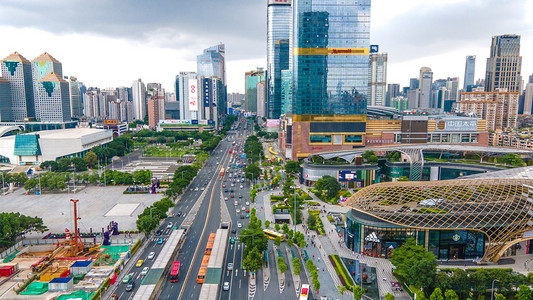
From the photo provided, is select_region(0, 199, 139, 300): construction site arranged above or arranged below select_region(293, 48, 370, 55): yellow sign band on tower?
below

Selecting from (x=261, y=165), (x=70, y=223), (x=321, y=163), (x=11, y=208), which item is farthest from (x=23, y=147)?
(x=321, y=163)

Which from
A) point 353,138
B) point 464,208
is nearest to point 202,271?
point 464,208

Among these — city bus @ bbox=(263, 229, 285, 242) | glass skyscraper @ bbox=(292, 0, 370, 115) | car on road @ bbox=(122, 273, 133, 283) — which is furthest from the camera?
glass skyscraper @ bbox=(292, 0, 370, 115)

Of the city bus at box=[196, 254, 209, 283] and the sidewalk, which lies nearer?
the sidewalk

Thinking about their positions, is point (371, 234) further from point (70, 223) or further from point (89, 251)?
point (70, 223)

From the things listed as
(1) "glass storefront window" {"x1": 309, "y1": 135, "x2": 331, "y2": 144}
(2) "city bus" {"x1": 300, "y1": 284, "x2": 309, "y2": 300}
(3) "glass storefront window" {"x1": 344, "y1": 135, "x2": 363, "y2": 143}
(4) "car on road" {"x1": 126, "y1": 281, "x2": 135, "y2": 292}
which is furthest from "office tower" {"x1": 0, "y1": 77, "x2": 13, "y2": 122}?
(2) "city bus" {"x1": 300, "y1": 284, "x2": 309, "y2": 300}

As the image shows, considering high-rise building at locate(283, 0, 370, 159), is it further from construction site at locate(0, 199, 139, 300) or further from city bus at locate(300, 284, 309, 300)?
city bus at locate(300, 284, 309, 300)

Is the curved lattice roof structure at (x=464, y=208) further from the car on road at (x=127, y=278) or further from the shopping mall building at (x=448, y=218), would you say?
the car on road at (x=127, y=278)
